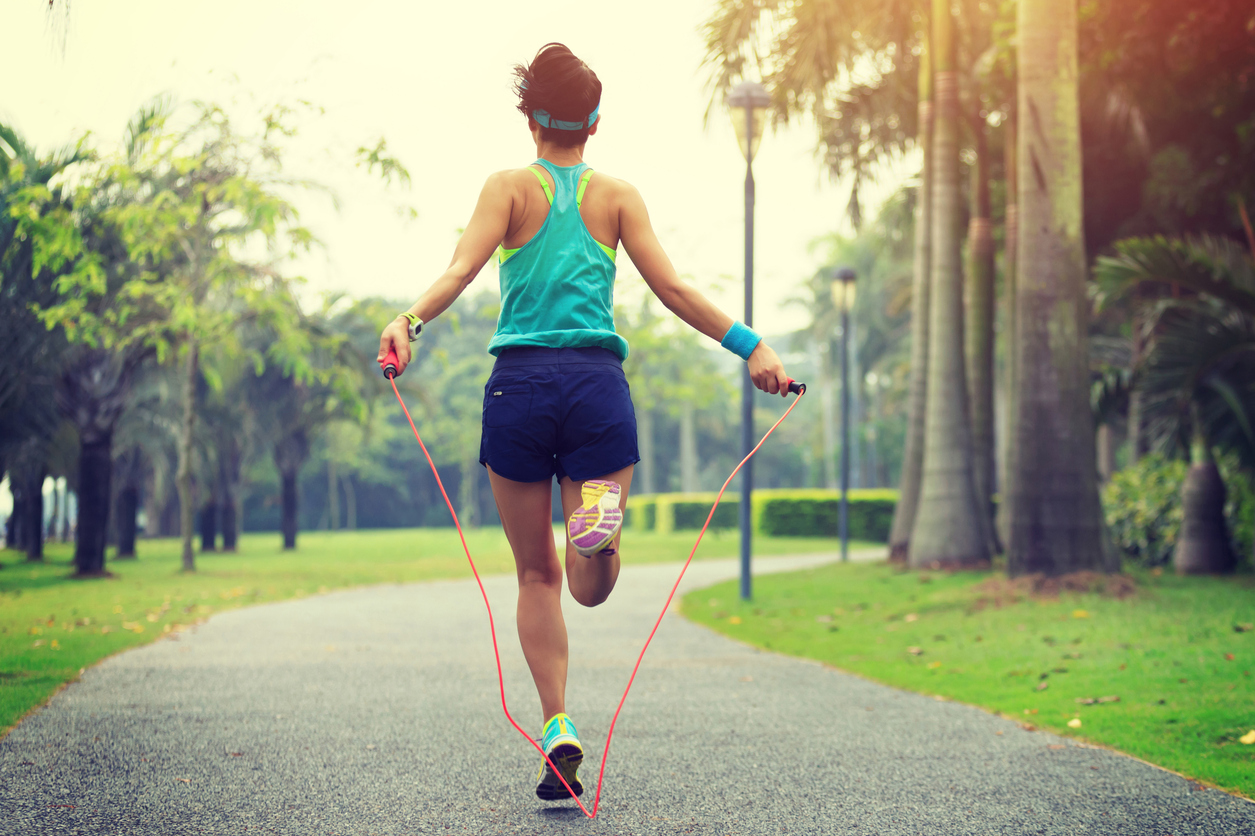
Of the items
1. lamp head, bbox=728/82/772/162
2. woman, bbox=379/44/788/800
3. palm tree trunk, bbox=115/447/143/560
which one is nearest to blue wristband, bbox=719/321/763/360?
woman, bbox=379/44/788/800

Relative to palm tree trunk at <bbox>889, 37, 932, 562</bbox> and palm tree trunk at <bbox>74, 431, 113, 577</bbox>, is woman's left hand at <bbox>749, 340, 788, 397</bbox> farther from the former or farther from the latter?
palm tree trunk at <bbox>74, 431, 113, 577</bbox>

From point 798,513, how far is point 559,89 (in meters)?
28.5

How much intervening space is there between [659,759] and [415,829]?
1222 millimetres

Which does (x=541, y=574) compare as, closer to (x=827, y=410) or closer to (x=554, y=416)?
(x=554, y=416)

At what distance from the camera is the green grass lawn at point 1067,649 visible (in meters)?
4.54

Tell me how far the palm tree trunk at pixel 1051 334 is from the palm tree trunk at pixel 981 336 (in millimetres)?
5170

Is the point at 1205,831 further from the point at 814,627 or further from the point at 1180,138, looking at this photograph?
the point at 1180,138

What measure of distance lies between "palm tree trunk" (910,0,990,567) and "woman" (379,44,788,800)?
1026cm

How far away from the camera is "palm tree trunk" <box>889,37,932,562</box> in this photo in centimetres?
1441

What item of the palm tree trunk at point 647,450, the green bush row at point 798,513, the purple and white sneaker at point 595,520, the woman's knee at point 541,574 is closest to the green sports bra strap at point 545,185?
the purple and white sneaker at point 595,520

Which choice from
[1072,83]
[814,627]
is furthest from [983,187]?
[814,627]

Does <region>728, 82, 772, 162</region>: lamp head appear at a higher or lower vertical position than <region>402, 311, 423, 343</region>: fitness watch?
higher

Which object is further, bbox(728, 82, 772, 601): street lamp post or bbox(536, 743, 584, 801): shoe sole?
bbox(728, 82, 772, 601): street lamp post

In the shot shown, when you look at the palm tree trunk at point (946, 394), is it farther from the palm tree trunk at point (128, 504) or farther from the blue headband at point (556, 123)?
the palm tree trunk at point (128, 504)
